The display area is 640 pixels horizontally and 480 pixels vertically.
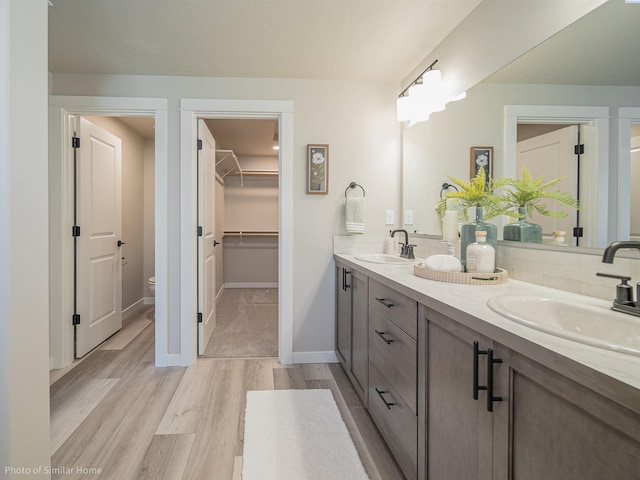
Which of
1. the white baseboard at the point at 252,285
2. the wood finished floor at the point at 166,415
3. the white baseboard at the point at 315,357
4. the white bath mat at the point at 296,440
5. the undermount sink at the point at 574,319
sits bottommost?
the wood finished floor at the point at 166,415

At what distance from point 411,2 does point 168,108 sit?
6.10ft

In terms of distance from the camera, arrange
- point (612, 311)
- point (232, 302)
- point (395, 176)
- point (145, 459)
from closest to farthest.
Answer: point (612, 311), point (145, 459), point (395, 176), point (232, 302)

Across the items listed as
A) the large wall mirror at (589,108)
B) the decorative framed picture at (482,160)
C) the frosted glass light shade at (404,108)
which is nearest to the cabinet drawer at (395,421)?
the large wall mirror at (589,108)

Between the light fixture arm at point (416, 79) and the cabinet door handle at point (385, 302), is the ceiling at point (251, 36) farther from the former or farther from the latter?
the cabinet door handle at point (385, 302)

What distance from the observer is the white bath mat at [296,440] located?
4.62ft

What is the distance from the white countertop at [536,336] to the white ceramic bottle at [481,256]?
0.35ft

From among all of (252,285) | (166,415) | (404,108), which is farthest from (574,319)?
(252,285)

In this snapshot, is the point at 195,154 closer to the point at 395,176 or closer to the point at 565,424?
the point at 395,176

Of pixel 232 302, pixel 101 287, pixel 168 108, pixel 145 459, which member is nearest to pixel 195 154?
pixel 168 108

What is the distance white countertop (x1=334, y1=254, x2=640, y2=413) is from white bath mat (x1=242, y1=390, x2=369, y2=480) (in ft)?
2.81

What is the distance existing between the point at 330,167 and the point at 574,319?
6.43ft

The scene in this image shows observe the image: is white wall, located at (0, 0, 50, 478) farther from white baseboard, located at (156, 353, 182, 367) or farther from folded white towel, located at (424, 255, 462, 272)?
folded white towel, located at (424, 255, 462, 272)

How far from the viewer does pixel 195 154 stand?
2.55 meters

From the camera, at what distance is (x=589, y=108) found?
1144 mm
